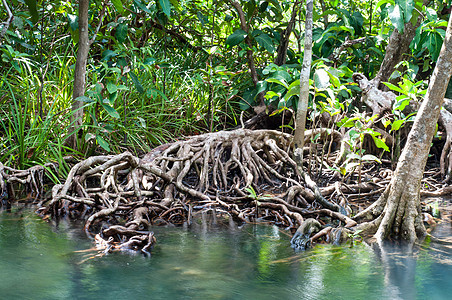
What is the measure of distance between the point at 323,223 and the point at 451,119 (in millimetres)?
2758

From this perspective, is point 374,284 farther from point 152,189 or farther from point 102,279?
point 152,189

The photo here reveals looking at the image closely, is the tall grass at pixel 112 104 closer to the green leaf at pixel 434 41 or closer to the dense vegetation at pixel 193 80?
the dense vegetation at pixel 193 80

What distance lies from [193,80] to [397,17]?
3.32 meters

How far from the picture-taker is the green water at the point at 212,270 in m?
2.43

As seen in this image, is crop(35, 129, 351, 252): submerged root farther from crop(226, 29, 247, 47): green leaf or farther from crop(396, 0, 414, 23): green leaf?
crop(396, 0, 414, 23): green leaf

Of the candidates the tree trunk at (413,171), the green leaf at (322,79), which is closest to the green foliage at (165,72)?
the green leaf at (322,79)

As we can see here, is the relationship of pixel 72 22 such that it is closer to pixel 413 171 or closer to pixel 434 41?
pixel 413 171

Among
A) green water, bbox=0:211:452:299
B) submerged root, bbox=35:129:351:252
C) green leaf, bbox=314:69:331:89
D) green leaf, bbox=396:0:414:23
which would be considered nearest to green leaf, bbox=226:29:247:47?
submerged root, bbox=35:129:351:252

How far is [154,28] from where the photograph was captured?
753 centimetres

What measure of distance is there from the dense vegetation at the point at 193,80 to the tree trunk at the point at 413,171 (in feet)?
2.87

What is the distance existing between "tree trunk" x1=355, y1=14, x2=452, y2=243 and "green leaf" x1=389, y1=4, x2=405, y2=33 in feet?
5.04

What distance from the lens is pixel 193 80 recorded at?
23.2ft

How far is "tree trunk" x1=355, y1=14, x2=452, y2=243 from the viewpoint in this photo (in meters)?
3.28

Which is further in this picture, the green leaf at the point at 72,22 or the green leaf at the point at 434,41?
the green leaf at the point at 434,41
